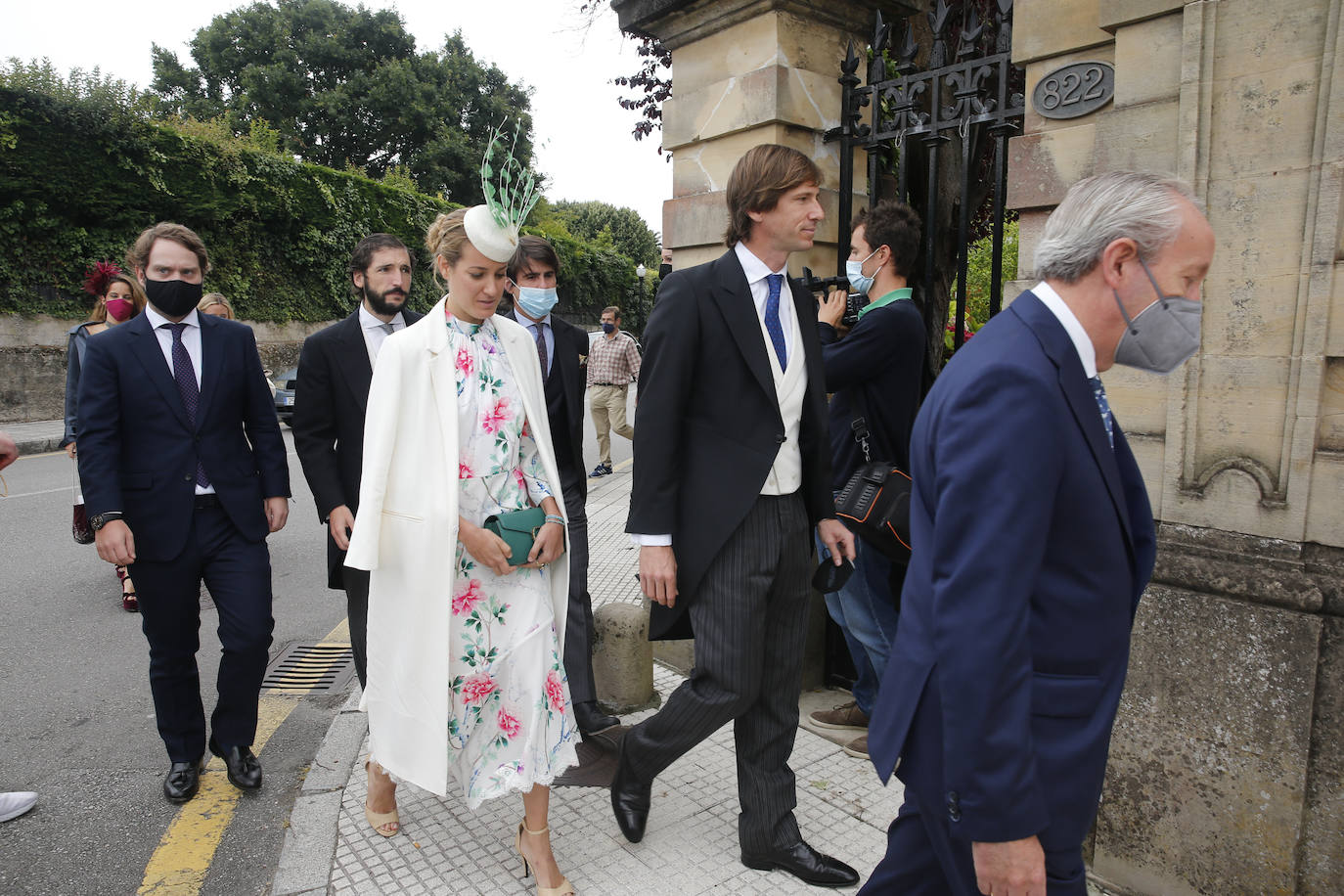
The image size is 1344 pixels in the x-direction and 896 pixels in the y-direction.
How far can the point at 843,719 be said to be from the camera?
3762mm

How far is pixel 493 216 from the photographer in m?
2.67

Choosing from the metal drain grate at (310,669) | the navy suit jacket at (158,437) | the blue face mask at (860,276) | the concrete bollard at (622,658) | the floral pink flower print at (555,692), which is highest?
the blue face mask at (860,276)

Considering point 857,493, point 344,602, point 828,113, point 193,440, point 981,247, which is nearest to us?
point 857,493

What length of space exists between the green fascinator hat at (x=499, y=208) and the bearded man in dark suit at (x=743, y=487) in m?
0.49

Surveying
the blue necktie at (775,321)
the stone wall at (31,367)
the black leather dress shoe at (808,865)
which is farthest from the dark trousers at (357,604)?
the stone wall at (31,367)

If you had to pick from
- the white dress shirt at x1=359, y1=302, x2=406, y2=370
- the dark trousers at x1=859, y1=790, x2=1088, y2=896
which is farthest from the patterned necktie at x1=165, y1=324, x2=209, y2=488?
the dark trousers at x1=859, y1=790, x2=1088, y2=896

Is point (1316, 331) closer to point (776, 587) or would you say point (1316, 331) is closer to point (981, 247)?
point (776, 587)

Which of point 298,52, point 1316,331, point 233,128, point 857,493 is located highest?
point 298,52

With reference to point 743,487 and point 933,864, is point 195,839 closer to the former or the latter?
point 743,487

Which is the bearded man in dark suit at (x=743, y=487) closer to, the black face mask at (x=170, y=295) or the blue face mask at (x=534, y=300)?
the blue face mask at (x=534, y=300)

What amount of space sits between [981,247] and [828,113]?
12.0 metres

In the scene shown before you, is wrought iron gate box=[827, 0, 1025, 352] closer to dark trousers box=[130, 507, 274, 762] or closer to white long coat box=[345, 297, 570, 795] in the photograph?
white long coat box=[345, 297, 570, 795]

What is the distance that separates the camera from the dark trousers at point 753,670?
272 centimetres

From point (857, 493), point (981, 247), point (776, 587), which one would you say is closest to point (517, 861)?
point (776, 587)
